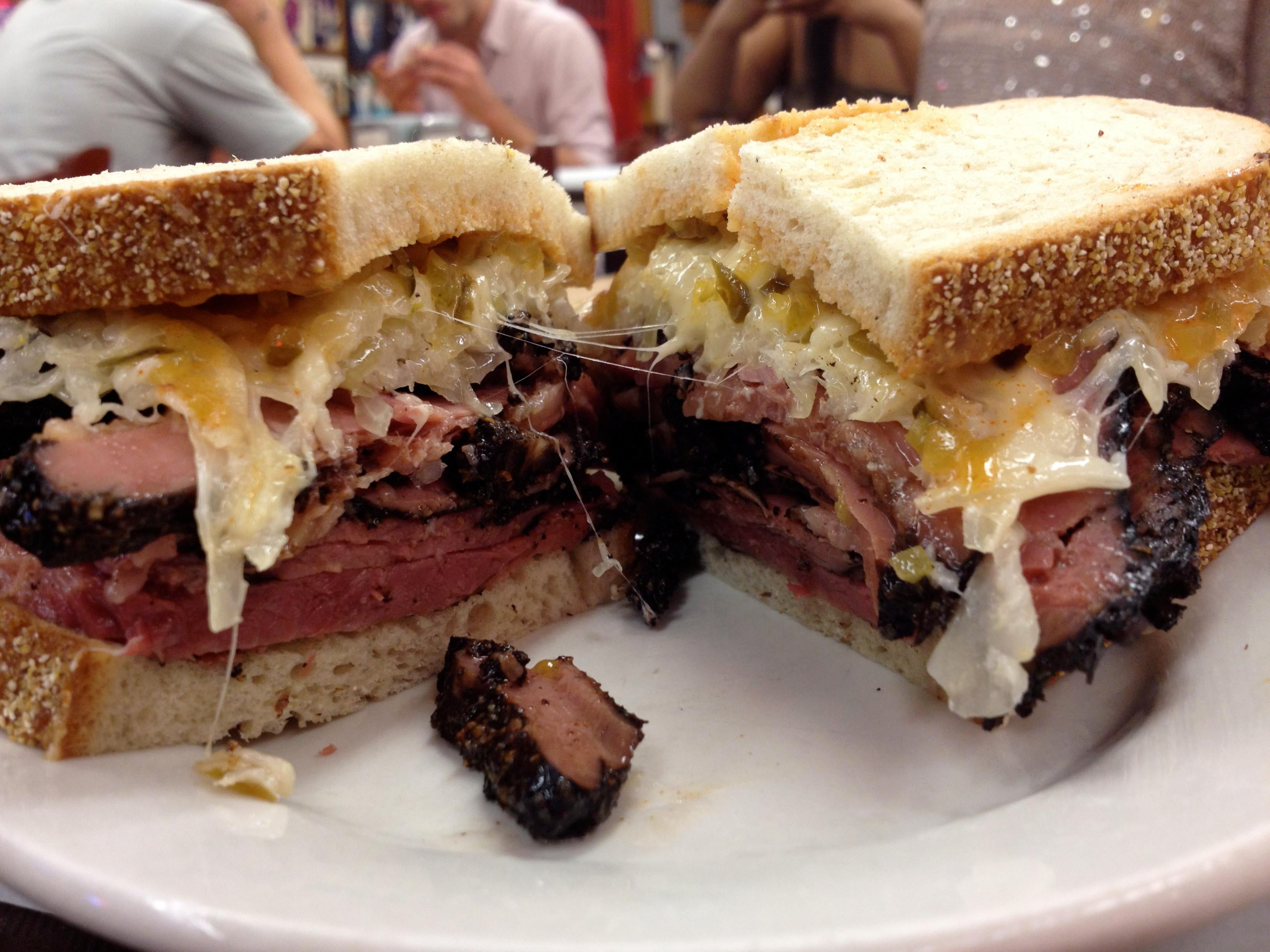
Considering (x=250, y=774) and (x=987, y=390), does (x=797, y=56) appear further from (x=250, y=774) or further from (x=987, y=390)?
(x=250, y=774)

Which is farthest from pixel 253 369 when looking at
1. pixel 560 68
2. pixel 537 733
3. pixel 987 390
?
pixel 560 68

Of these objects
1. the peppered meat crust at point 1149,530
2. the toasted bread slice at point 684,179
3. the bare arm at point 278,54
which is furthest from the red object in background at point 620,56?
the peppered meat crust at point 1149,530

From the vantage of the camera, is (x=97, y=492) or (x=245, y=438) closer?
(x=97, y=492)

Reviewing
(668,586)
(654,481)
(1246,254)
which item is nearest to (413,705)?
(668,586)

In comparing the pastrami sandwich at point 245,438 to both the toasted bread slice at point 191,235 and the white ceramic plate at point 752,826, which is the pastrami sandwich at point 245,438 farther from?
the white ceramic plate at point 752,826

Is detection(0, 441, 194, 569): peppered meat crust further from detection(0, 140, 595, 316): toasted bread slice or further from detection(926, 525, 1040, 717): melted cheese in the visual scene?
detection(926, 525, 1040, 717): melted cheese

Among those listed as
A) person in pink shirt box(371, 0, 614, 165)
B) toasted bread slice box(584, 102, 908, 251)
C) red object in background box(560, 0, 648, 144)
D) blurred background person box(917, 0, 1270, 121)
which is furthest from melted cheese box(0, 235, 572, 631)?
red object in background box(560, 0, 648, 144)

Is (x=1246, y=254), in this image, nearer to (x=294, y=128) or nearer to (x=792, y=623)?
(x=792, y=623)
